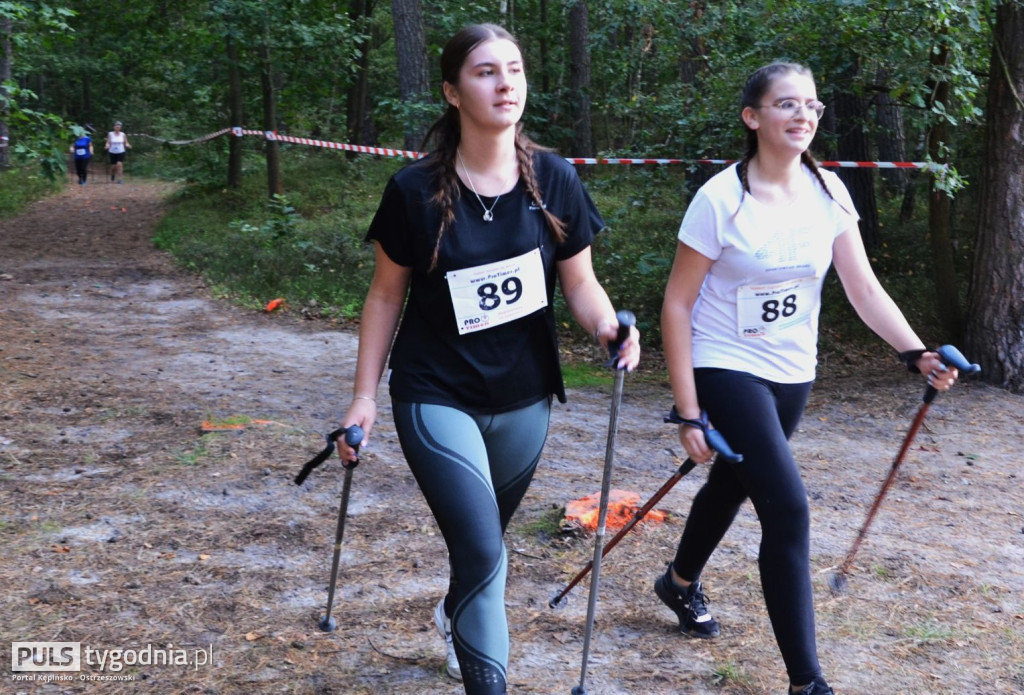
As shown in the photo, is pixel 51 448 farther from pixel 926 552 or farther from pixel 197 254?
pixel 197 254

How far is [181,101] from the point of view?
2162 centimetres

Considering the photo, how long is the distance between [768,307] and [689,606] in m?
1.29

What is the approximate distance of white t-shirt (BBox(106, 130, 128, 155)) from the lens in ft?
97.1

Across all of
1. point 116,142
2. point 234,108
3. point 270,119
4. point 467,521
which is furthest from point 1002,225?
point 116,142

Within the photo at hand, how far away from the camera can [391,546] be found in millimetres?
4863

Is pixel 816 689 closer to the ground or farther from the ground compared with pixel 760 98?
closer to the ground

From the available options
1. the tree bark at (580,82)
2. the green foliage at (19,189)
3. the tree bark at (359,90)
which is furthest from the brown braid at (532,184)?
the green foliage at (19,189)

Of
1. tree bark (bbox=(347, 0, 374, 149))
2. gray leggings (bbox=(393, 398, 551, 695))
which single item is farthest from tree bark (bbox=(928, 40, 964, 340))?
tree bark (bbox=(347, 0, 374, 149))

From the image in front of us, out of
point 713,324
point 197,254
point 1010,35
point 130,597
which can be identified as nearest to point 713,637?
point 713,324

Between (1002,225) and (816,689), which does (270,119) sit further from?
(816,689)

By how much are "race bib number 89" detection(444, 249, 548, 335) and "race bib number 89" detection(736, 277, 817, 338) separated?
0.71m

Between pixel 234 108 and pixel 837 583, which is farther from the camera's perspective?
pixel 234 108

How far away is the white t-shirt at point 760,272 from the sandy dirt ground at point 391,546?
1.18 meters

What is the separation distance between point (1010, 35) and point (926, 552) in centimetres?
489
